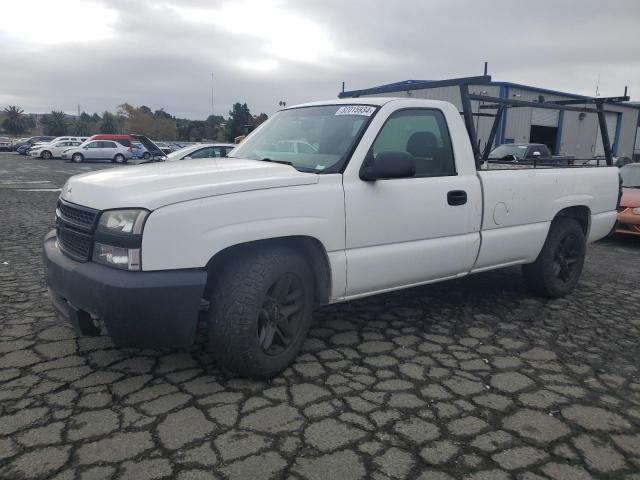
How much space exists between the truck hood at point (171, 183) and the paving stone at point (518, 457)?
184 cm

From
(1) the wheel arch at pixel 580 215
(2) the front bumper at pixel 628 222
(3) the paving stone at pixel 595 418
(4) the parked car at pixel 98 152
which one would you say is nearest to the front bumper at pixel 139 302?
(3) the paving stone at pixel 595 418

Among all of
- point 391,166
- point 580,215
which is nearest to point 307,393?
point 391,166

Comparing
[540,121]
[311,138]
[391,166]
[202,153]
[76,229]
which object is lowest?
[76,229]

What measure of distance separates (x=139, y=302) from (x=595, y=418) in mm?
2558

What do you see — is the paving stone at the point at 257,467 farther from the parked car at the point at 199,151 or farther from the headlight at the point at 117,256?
the parked car at the point at 199,151

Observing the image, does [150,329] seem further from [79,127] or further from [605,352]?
[79,127]

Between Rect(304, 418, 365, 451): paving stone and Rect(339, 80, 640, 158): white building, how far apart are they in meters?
2.92

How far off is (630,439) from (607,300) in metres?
2.85

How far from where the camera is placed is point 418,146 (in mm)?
4008

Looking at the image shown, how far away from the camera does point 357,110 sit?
3.84 meters

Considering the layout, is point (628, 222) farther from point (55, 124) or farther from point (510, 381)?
point (55, 124)

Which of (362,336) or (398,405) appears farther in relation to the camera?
(362,336)

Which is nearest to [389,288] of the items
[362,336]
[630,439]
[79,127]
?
[362,336]

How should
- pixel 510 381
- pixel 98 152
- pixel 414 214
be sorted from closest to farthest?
pixel 510 381, pixel 414 214, pixel 98 152
